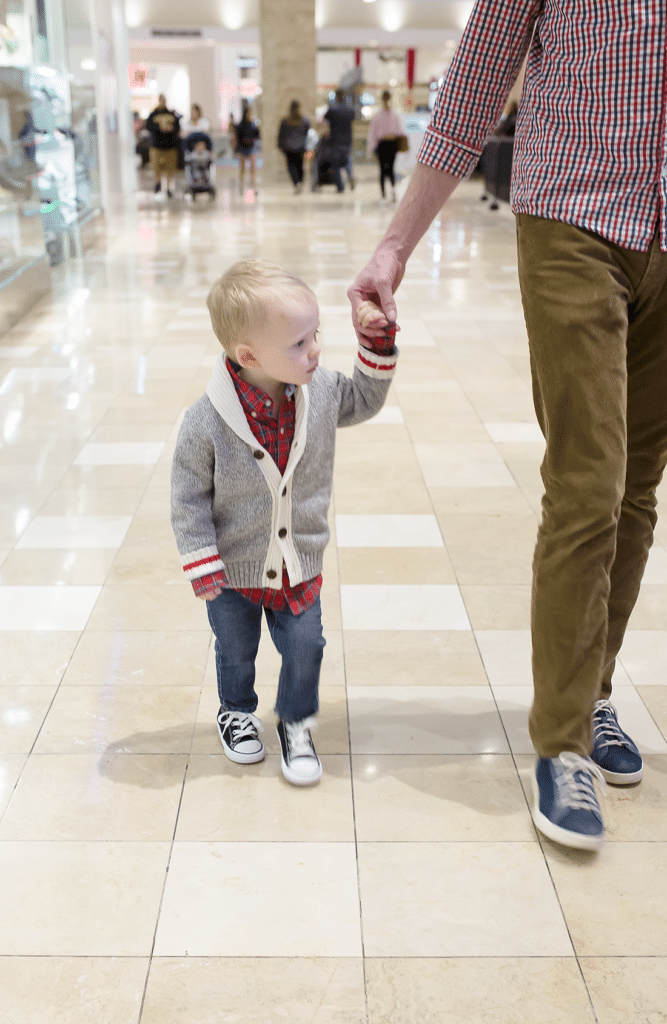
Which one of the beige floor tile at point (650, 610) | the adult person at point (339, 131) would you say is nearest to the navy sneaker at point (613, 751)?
the beige floor tile at point (650, 610)

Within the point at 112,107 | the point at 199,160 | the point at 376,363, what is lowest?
the point at 376,363

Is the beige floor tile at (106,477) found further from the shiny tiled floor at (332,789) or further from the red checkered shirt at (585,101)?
the red checkered shirt at (585,101)

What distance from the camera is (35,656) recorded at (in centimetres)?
260

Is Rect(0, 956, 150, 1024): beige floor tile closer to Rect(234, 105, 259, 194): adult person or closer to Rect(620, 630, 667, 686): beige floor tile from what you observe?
Rect(620, 630, 667, 686): beige floor tile

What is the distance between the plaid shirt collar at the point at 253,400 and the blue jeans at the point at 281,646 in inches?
14.3

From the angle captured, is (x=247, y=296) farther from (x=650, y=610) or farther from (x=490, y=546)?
(x=490, y=546)

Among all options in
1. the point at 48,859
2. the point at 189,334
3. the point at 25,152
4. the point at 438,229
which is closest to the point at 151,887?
the point at 48,859

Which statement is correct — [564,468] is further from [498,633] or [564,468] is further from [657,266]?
[498,633]

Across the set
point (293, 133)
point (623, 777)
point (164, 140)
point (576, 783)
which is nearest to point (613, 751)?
point (623, 777)

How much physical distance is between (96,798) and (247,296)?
103 cm

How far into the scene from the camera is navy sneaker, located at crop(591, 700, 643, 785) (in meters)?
2.09

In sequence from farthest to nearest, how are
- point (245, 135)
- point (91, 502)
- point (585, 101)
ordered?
point (245, 135)
point (91, 502)
point (585, 101)

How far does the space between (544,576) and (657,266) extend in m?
0.57

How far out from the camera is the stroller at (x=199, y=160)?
15836 millimetres
